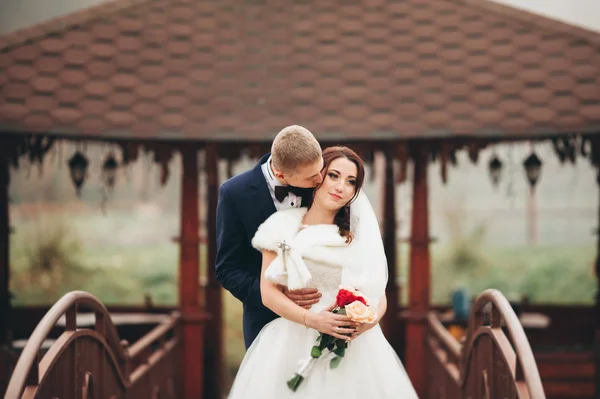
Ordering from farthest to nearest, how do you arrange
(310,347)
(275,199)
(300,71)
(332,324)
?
(300,71)
(275,199)
(310,347)
(332,324)

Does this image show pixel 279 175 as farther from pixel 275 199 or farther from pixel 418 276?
pixel 418 276

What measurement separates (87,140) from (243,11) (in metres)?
2.25

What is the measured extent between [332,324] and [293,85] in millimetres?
4629

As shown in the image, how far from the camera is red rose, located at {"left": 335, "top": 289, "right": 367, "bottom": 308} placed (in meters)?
3.29

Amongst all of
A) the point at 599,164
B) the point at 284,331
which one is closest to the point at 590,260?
the point at 599,164

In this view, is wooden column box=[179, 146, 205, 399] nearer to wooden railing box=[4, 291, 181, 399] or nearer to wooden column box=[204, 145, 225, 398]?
wooden railing box=[4, 291, 181, 399]

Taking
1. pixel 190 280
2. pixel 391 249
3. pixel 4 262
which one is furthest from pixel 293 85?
pixel 4 262

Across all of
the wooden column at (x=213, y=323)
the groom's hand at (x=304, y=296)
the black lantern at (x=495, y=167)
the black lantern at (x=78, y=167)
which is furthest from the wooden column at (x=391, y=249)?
the groom's hand at (x=304, y=296)

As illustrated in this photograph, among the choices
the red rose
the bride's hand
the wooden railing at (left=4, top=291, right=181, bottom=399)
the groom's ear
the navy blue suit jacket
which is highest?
the groom's ear

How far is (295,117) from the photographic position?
7.37 metres

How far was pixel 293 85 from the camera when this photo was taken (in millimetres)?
7633

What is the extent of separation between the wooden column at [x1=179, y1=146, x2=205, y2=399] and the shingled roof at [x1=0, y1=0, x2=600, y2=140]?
2.93ft

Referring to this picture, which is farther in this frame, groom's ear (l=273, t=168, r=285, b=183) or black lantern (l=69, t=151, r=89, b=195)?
black lantern (l=69, t=151, r=89, b=195)

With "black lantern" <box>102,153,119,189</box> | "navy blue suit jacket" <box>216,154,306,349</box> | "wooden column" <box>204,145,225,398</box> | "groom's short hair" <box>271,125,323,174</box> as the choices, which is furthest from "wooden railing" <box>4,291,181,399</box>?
"wooden column" <box>204,145,225,398</box>
